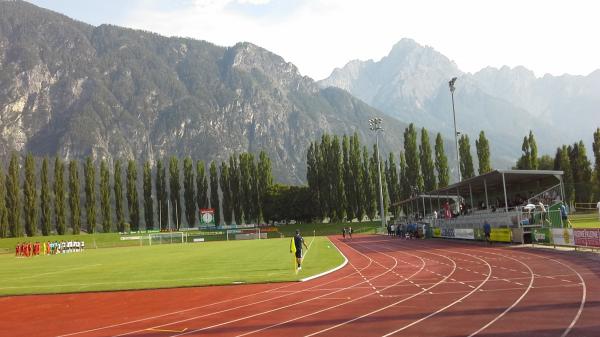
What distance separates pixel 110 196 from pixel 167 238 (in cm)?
2361

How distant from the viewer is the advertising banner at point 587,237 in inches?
899

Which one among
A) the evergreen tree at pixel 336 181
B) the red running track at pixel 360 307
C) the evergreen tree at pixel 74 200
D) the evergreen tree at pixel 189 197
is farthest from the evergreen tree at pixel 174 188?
the red running track at pixel 360 307

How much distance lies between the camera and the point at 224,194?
102m

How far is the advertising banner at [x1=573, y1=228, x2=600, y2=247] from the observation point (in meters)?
22.8

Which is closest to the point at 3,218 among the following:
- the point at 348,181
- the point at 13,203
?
the point at 13,203

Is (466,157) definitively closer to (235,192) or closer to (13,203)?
(235,192)

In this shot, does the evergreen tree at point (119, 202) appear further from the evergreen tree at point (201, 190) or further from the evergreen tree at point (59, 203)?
the evergreen tree at point (201, 190)

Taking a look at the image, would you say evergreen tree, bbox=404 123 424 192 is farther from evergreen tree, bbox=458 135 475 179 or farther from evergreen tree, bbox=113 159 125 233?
evergreen tree, bbox=113 159 125 233

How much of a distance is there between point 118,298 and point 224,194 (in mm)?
85446

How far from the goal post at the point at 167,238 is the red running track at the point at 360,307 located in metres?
59.7

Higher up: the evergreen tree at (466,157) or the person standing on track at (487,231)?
the evergreen tree at (466,157)

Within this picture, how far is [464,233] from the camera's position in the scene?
4012 cm

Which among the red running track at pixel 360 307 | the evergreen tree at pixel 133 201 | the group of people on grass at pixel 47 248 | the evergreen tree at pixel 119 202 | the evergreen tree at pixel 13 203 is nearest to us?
the red running track at pixel 360 307

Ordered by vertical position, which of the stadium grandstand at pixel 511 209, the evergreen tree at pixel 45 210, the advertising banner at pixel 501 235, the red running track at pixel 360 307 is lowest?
the red running track at pixel 360 307
